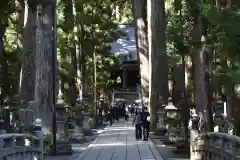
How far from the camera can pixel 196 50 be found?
57.3 feet

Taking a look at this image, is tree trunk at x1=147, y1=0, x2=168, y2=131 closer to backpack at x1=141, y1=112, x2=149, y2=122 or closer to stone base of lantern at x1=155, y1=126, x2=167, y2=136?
stone base of lantern at x1=155, y1=126, x2=167, y2=136

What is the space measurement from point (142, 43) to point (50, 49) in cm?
1556

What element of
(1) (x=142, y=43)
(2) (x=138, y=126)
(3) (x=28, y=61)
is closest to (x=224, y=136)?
(3) (x=28, y=61)

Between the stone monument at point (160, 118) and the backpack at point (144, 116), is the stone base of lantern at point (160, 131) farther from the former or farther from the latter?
the backpack at point (144, 116)

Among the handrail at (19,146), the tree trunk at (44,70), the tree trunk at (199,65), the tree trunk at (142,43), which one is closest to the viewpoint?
the handrail at (19,146)

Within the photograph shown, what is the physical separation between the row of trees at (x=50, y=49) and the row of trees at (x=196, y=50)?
14.4 ft

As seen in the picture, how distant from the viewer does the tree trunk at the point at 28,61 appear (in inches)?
915

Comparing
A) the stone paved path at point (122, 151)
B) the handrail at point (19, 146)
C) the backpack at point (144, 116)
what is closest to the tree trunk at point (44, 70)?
the stone paved path at point (122, 151)

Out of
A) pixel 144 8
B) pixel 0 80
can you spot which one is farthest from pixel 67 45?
pixel 0 80

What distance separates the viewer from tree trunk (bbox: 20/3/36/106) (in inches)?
915

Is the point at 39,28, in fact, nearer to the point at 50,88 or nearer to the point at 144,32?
the point at 50,88

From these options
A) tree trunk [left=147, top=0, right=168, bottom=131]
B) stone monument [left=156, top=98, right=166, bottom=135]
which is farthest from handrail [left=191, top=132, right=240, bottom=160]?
tree trunk [left=147, top=0, right=168, bottom=131]

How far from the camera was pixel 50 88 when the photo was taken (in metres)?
20.7

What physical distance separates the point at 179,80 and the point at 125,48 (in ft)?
184
